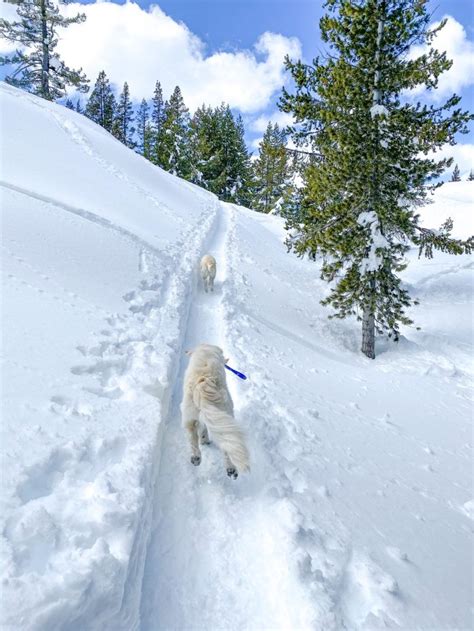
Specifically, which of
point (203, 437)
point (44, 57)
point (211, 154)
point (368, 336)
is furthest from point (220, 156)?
point (203, 437)

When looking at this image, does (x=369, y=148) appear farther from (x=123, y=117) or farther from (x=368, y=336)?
(x=123, y=117)

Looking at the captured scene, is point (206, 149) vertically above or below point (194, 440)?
above

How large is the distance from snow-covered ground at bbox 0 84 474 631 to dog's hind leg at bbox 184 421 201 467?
0.13 meters

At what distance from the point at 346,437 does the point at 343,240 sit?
6.07 m

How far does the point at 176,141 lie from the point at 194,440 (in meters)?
44.2

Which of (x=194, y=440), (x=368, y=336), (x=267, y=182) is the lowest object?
(x=194, y=440)

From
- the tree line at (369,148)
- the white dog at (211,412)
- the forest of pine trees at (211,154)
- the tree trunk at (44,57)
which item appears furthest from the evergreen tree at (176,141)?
the white dog at (211,412)

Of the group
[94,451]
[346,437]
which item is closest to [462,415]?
[346,437]

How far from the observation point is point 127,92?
55688 mm

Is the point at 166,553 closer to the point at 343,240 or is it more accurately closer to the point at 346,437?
the point at 346,437

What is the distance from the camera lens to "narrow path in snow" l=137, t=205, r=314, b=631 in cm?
321

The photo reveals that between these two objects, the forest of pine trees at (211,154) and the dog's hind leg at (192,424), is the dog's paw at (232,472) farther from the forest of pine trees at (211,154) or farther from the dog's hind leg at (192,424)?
the forest of pine trees at (211,154)

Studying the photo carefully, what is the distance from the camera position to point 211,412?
13.9 feet

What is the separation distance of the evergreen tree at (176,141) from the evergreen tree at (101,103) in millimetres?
14689
